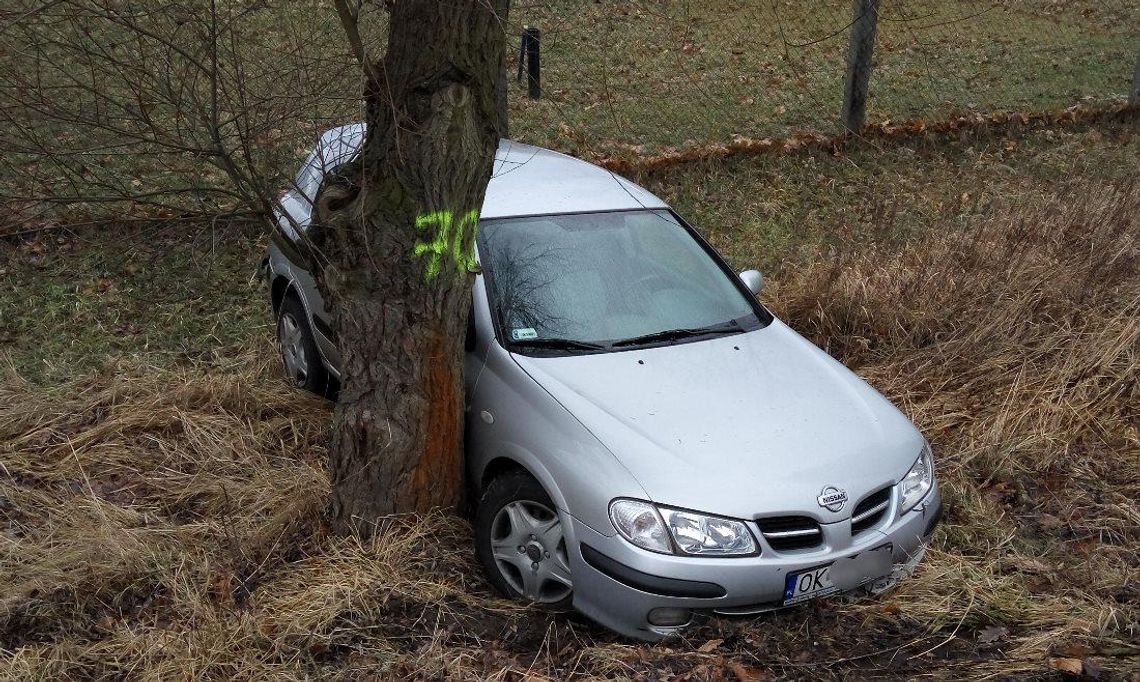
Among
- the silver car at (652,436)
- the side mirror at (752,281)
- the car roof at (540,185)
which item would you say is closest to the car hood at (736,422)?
the silver car at (652,436)

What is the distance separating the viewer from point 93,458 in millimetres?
4875

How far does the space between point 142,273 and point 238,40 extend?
334cm

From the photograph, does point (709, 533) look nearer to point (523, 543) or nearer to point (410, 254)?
point (523, 543)

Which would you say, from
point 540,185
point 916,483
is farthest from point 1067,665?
point 540,185

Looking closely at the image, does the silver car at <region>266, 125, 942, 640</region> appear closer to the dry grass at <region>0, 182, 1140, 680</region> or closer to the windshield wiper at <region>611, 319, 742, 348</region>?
the windshield wiper at <region>611, 319, 742, 348</region>

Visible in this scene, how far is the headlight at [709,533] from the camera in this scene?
345cm

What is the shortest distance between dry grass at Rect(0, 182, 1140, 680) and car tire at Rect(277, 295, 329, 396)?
0.60 ft

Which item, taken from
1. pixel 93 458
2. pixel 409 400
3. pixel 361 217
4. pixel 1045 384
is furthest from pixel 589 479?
pixel 1045 384

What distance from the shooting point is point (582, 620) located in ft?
12.3

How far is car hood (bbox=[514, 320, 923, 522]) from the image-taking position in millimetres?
3541

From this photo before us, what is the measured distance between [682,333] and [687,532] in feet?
3.90

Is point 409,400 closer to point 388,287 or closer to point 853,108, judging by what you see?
point 388,287

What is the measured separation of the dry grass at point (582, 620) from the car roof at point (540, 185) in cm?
145

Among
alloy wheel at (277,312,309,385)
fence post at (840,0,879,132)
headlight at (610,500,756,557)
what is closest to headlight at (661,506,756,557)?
headlight at (610,500,756,557)
